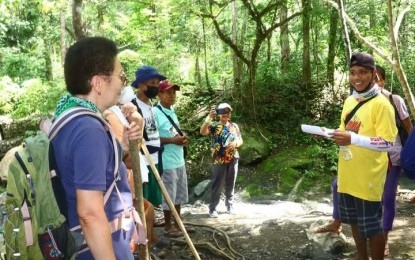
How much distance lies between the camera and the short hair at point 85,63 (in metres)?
1.85

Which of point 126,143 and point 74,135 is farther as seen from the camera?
point 126,143

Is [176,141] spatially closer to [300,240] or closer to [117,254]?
[300,240]

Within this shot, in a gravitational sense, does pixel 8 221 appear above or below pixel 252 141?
above

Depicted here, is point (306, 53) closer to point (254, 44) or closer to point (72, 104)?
point (254, 44)

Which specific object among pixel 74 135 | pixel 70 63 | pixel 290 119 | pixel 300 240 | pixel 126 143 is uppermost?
pixel 70 63

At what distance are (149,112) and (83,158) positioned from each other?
9.81 ft

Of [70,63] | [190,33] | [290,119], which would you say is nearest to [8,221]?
[70,63]

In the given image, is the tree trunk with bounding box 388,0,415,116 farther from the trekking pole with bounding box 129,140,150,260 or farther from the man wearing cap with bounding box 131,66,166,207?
the trekking pole with bounding box 129,140,150,260

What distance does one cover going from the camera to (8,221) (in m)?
1.77

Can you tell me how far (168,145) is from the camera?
526 cm

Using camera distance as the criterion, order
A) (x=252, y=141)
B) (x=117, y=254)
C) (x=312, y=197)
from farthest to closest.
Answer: (x=252, y=141), (x=312, y=197), (x=117, y=254)

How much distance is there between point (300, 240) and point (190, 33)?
9743mm

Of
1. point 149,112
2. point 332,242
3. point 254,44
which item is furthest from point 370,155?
point 254,44

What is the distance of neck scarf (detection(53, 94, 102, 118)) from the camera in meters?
1.84
